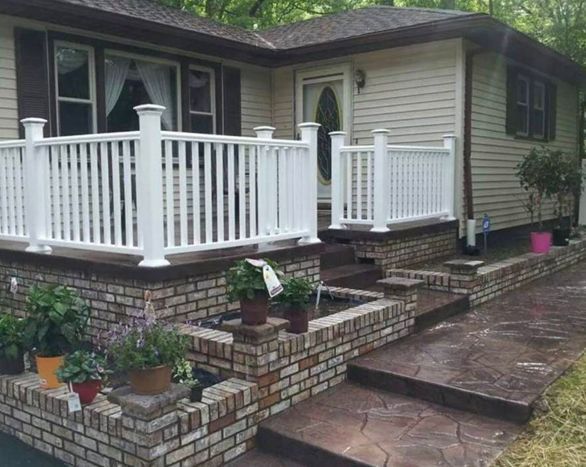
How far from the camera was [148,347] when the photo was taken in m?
2.69

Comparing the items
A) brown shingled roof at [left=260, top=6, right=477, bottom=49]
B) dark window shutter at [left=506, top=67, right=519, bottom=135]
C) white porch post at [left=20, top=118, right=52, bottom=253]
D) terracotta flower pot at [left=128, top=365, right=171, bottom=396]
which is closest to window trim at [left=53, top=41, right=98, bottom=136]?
white porch post at [left=20, top=118, right=52, bottom=253]

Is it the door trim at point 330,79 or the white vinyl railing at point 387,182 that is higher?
the door trim at point 330,79

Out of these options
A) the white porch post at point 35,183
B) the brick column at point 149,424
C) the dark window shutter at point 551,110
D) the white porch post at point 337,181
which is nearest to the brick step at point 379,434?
the brick column at point 149,424

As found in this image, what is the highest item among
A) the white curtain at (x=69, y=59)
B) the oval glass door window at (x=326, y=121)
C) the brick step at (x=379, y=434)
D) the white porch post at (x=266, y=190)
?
the white curtain at (x=69, y=59)

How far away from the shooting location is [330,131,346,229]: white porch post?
6273 millimetres

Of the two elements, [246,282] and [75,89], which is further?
[75,89]

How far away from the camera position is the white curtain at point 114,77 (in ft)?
23.2

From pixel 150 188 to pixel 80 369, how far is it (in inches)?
47.4

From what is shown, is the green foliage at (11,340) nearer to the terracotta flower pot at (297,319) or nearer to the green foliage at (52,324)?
the green foliage at (52,324)

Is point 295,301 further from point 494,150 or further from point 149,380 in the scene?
point 494,150

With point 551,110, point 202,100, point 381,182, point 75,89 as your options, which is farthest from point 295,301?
point 551,110

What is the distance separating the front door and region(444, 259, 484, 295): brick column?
352 centimetres

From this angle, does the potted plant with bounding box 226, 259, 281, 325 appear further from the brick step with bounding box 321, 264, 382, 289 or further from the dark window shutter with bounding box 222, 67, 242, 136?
the dark window shutter with bounding box 222, 67, 242, 136

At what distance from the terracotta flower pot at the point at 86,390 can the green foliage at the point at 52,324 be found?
0.41 meters
